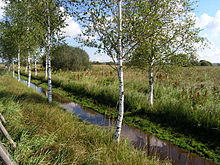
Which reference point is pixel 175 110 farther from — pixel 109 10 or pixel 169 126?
pixel 109 10

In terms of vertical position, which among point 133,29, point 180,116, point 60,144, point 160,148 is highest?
point 133,29

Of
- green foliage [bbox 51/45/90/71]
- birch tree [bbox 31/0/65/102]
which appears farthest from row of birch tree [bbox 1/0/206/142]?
green foliage [bbox 51/45/90/71]

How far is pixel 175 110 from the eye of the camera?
618 centimetres

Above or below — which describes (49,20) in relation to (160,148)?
above

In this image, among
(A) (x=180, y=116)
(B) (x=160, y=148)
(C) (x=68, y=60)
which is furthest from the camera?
(C) (x=68, y=60)

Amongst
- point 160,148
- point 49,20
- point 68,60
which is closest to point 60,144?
point 160,148

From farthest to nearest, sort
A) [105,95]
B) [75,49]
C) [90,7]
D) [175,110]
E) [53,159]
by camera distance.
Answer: [75,49]
[105,95]
[175,110]
[90,7]
[53,159]

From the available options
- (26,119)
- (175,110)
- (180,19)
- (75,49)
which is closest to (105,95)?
(175,110)

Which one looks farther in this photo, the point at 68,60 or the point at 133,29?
the point at 68,60

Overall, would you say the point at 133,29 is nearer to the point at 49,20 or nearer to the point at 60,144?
the point at 60,144

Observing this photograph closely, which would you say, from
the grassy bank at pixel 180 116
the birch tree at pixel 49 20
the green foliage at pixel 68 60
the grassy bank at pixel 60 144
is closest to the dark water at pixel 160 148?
the grassy bank at pixel 180 116

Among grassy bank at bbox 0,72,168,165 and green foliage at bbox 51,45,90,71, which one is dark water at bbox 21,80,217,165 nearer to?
grassy bank at bbox 0,72,168,165

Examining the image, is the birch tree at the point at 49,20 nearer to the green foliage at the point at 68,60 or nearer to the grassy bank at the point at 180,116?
the grassy bank at the point at 180,116

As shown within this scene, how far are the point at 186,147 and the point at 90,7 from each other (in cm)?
516
